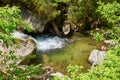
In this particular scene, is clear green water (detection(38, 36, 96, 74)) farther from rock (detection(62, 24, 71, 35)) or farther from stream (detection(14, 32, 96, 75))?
rock (detection(62, 24, 71, 35))

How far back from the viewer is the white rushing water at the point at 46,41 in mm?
13796

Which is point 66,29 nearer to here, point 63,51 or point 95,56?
point 63,51

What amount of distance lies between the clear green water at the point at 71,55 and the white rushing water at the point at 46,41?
469mm

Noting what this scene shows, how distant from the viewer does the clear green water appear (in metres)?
12.0

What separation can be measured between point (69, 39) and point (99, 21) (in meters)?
2.51

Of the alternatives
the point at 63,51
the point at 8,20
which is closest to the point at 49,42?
the point at 63,51

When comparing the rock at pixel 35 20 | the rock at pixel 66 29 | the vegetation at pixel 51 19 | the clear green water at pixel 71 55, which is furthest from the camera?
the rock at pixel 66 29

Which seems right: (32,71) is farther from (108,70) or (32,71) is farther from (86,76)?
(108,70)

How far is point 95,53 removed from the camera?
12398 mm

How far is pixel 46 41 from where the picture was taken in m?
14.7

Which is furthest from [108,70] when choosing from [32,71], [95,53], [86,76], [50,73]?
[95,53]

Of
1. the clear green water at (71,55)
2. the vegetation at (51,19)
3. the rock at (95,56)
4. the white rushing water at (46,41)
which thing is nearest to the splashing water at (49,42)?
the white rushing water at (46,41)

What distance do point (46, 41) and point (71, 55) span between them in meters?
2.20

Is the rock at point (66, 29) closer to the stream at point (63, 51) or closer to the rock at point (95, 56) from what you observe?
the stream at point (63, 51)
